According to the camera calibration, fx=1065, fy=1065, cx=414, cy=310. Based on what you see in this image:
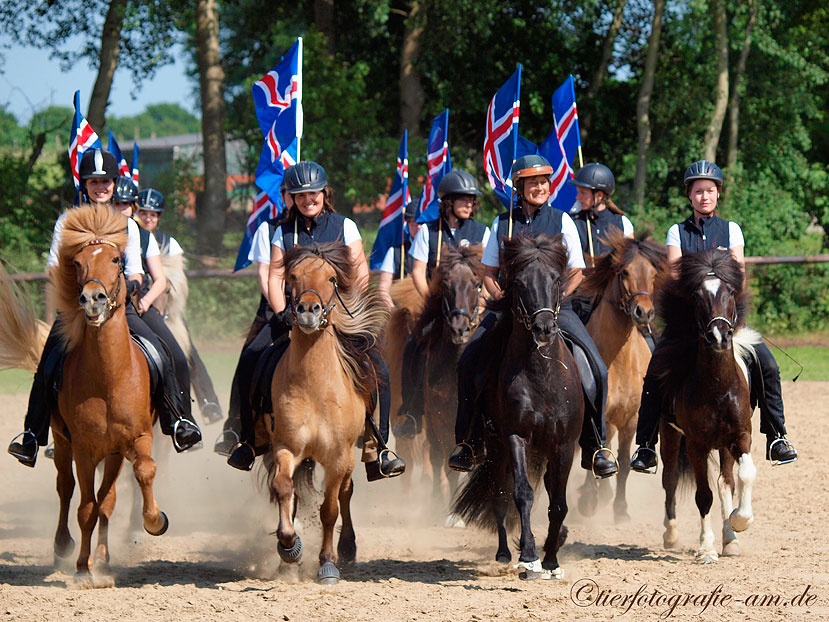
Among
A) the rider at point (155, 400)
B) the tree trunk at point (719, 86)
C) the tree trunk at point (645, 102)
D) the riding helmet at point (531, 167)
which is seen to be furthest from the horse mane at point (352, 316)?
the tree trunk at point (645, 102)

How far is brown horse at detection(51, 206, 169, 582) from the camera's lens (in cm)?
661

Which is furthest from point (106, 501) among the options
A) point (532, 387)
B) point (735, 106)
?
point (735, 106)

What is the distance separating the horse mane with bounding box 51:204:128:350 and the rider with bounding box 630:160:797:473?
3842 millimetres

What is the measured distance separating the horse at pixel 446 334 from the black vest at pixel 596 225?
1.22 meters

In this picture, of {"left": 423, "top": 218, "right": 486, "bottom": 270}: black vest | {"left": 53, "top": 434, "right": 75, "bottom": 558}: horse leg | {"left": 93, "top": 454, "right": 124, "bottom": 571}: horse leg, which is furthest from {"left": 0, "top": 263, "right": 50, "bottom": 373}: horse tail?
{"left": 423, "top": 218, "right": 486, "bottom": 270}: black vest

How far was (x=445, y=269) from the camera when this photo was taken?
343 inches

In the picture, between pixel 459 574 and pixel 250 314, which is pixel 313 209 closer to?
pixel 459 574

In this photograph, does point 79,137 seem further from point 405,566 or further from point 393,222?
point 405,566

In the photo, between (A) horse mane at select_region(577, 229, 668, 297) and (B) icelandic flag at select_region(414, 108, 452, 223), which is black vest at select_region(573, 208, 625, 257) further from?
(B) icelandic flag at select_region(414, 108, 452, 223)

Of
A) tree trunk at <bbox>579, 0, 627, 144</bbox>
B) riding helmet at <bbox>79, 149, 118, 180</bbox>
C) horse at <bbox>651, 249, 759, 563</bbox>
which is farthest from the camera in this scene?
tree trunk at <bbox>579, 0, 627, 144</bbox>

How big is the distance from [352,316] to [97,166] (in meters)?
2.33

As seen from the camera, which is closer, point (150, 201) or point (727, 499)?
point (727, 499)

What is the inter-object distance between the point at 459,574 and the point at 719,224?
3.26 m

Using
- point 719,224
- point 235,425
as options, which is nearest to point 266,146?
point 235,425
